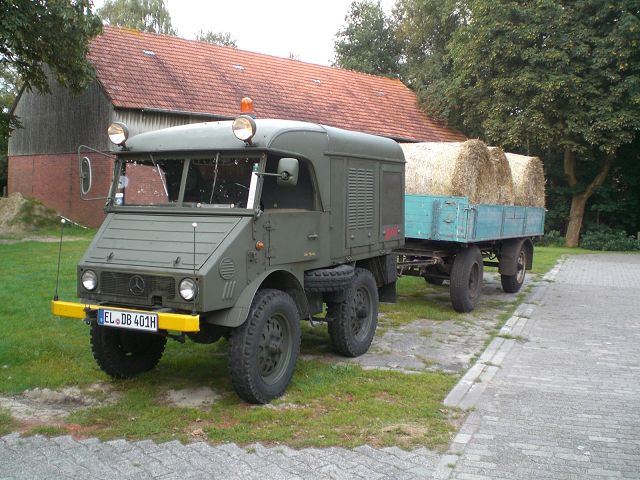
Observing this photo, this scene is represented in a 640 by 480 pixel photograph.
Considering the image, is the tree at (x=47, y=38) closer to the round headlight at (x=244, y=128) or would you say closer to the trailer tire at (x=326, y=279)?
the round headlight at (x=244, y=128)

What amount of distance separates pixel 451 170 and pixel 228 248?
5731 millimetres

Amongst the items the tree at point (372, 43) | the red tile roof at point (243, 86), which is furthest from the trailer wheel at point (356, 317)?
the tree at point (372, 43)

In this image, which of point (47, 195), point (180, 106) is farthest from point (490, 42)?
point (47, 195)

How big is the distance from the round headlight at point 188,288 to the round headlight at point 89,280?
0.89 metres

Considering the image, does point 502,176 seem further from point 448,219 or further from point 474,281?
point 448,219

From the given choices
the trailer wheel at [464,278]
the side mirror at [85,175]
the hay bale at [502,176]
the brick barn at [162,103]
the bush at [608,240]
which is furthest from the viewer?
the bush at [608,240]

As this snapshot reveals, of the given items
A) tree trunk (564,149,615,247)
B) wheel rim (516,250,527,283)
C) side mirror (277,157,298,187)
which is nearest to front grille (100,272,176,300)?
side mirror (277,157,298,187)

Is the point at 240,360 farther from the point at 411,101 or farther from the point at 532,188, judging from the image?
the point at 411,101

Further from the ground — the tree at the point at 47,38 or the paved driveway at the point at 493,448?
the tree at the point at 47,38

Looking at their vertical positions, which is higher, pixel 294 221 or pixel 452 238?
pixel 294 221

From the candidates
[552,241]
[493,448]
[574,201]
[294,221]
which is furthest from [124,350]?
[574,201]

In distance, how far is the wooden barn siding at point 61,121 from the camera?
20812mm

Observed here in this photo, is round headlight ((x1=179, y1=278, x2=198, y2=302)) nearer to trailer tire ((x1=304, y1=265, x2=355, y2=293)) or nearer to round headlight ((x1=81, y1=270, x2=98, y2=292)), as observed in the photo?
round headlight ((x1=81, y1=270, x2=98, y2=292))

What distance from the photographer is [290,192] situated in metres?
6.20
